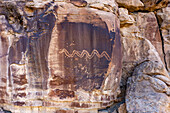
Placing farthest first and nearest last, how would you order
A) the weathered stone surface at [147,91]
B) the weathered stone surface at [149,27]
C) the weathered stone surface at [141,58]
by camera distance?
the weathered stone surface at [149,27] < the weathered stone surface at [141,58] < the weathered stone surface at [147,91]

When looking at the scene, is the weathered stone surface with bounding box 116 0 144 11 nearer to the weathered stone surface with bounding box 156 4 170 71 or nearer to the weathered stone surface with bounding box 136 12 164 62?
the weathered stone surface with bounding box 136 12 164 62

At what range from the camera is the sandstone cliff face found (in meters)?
3.51

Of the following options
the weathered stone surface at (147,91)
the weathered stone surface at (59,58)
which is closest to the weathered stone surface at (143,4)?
the weathered stone surface at (59,58)

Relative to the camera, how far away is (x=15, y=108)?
3.67 m

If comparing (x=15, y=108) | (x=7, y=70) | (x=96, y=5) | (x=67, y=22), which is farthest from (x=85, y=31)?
(x=15, y=108)

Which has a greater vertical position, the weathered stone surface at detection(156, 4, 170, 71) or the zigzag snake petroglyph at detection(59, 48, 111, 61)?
the weathered stone surface at detection(156, 4, 170, 71)

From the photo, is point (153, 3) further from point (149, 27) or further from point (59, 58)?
point (59, 58)

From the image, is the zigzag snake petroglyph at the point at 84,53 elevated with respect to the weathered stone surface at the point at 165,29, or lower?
lower

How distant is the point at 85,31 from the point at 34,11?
1.28m

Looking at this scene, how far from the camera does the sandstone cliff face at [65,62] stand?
3.51m

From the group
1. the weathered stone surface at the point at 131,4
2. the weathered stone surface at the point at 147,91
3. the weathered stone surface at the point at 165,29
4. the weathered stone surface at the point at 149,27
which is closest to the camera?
the weathered stone surface at the point at 147,91

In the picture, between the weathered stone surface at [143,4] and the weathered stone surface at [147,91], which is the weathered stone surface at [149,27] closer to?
the weathered stone surface at [143,4]

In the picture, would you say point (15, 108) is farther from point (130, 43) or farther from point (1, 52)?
point (130, 43)

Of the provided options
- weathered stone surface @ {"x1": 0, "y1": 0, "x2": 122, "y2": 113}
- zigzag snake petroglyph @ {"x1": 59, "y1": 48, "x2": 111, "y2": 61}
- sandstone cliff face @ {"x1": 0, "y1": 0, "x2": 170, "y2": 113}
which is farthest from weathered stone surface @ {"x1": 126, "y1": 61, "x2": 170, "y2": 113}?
zigzag snake petroglyph @ {"x1": 59, "y1": 48, "x2": 111, "y2": 61}
